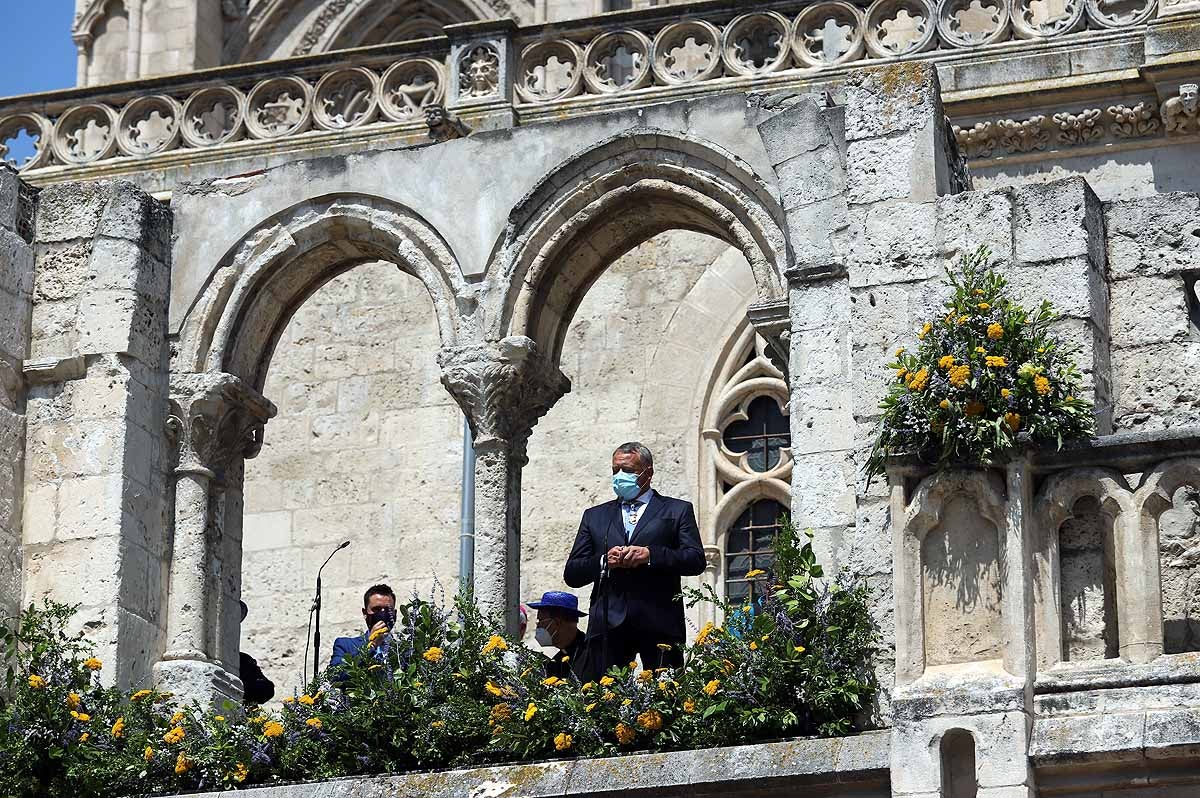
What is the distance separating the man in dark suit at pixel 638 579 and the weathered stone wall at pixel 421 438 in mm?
8041

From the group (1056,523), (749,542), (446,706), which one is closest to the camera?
(1056,523)

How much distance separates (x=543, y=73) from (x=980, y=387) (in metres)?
10.7

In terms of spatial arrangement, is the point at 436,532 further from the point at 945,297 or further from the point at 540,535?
the point at 945,297

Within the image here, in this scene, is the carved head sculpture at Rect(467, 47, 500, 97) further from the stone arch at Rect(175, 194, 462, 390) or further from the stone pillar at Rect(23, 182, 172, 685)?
the stone pillar at Rect(23, 182, 172, 685)

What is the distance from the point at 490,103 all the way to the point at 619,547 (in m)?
7.57

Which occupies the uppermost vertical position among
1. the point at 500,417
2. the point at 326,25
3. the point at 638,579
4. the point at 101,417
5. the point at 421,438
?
the point at 326,25

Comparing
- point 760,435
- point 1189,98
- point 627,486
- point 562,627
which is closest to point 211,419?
point 562,627

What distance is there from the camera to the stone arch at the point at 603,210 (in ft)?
47.6

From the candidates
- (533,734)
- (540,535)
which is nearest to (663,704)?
(533,734)

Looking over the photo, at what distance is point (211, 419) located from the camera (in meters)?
14.7

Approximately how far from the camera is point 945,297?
11414 mm

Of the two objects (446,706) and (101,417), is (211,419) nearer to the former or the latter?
(101,417)

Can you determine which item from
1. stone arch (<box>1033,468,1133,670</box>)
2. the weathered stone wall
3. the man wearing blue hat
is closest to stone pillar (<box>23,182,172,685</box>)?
the man wearing blue hat

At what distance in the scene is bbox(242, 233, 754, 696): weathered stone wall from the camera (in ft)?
68.6
